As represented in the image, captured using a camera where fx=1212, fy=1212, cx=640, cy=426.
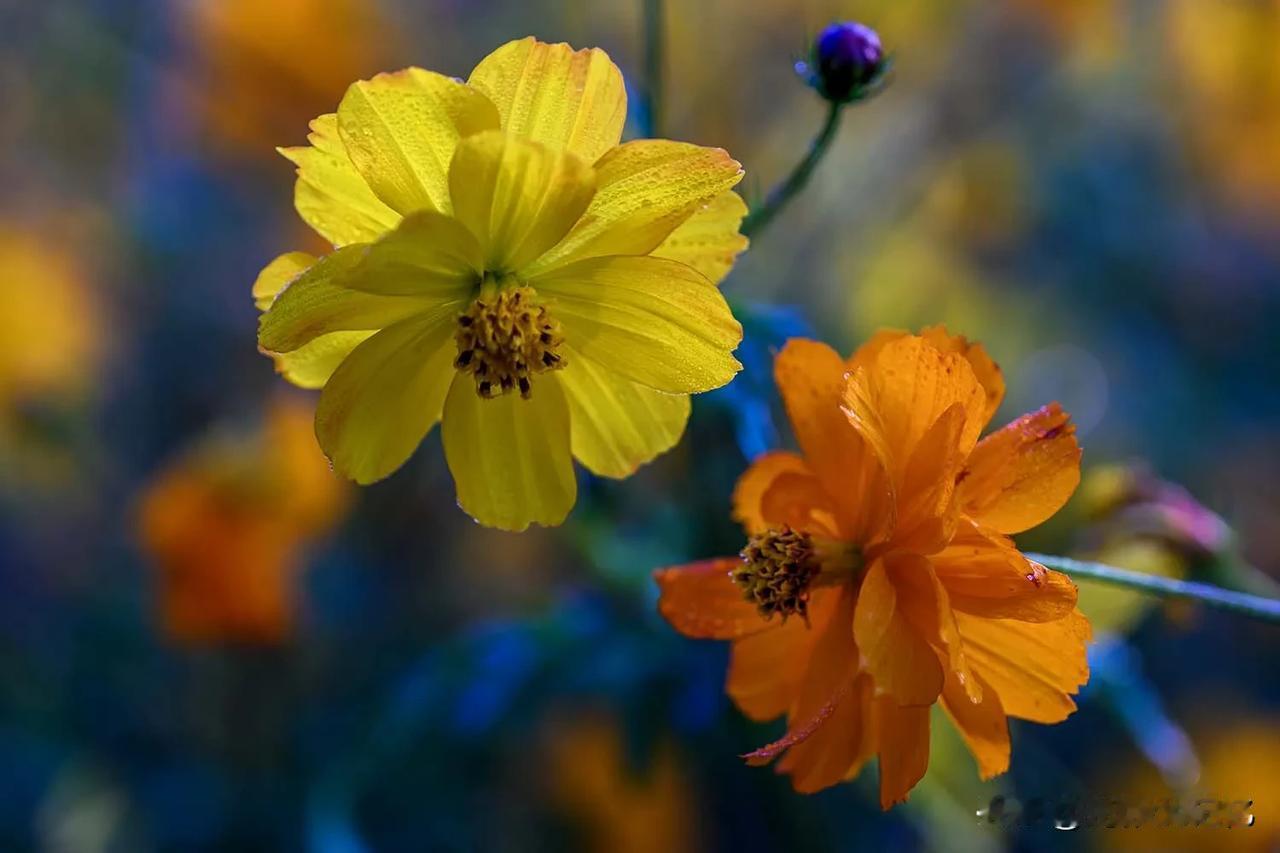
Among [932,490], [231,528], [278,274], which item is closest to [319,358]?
[278,274]

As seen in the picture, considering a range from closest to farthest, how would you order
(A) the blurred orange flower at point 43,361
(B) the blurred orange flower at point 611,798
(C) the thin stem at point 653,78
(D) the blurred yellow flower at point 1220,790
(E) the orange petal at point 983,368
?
(E) the orange petal at point 983,368, (C) the thin stem at point 653,78, (D) the blurred yellow flower at point 1220,790, (B) the blurred orange flower at point 611,798, (A) the blurred orange flower at point 43,361

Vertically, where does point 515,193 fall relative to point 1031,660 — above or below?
above

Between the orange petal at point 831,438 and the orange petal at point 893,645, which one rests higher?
the orange petal at point 831,438

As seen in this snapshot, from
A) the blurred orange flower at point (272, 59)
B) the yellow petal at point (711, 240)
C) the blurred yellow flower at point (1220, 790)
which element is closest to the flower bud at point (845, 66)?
the yellow petal at point (711, 240)

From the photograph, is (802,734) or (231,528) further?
(231,528)

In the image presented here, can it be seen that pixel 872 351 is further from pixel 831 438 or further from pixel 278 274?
pixel 278 274

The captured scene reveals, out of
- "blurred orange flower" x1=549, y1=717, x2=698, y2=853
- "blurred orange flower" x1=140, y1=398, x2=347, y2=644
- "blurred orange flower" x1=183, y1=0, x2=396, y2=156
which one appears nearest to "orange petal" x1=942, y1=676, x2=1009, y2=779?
"blurred orange flower" x1=549, y1=717, x2=698, y2=853

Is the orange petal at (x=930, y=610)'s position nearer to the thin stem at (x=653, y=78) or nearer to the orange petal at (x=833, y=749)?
the orange petal at (x=833, y=749)
